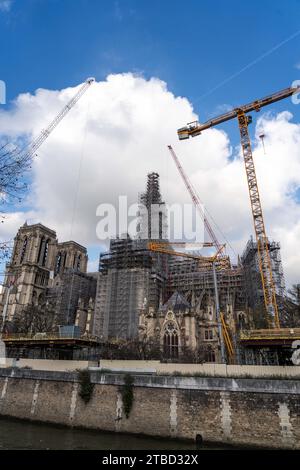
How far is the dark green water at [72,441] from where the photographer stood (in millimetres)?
18344

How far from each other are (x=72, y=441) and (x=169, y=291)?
56.2m

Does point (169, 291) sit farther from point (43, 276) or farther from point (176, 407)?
point (176, 407)

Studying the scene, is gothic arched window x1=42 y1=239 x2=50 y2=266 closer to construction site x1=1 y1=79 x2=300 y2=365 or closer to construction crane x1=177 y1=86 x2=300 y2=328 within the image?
construction site x1=1 y1=79 x2=300 y2=365

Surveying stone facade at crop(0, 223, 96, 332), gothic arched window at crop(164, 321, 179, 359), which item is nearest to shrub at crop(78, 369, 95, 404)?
gothic arched window at crop(164, 321, 179, 359)

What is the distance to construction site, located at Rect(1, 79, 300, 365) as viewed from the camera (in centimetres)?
5047

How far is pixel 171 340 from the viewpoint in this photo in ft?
178

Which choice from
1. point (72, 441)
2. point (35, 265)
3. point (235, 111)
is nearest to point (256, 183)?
point (235, 111)

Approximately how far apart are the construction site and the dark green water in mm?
11833

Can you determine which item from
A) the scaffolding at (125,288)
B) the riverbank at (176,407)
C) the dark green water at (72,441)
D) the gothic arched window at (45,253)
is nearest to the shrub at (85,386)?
the riverbank at (176,407)

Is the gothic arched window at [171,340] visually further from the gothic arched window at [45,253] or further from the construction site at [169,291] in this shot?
the gothic arched window at [45,253]

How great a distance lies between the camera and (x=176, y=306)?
58.8 metres
